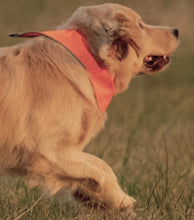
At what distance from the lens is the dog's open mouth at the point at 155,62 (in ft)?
13.4

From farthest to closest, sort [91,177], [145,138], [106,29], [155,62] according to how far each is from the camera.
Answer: [145,138] < [155,62] < [106,29] < [91,177]

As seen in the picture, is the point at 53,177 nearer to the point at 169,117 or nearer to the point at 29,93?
the point at 29,93

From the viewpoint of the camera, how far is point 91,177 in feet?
11.9

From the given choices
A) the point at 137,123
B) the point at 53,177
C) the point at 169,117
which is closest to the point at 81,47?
the point at 53,177

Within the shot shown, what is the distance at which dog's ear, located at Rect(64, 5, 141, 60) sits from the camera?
12.4 ft

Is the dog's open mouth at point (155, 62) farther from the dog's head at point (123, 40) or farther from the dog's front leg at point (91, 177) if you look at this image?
the dog's front leg at point (91, 177)

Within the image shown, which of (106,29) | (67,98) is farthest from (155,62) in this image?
(67,98)

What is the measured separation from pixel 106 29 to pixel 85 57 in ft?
0.77

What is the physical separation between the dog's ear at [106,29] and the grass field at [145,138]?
77cm

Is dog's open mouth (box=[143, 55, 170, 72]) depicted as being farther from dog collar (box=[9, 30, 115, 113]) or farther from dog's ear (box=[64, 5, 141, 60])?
dog collar (box=[9, 30, 115, 113])

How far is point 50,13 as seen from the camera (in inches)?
382

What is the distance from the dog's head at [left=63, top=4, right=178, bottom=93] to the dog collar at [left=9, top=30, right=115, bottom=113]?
0.05 m

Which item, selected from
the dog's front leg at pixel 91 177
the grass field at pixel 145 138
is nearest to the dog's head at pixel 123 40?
the grass field at pixel 145 138

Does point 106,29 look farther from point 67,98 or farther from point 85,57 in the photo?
point 67,98
